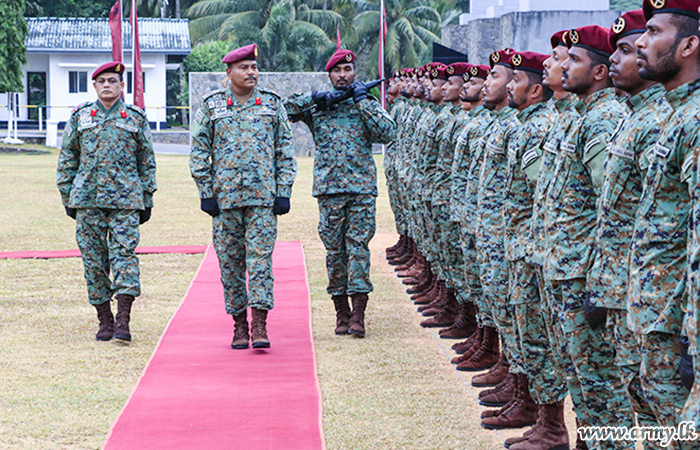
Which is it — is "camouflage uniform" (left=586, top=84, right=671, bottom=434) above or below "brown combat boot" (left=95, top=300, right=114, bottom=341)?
above

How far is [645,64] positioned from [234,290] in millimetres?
3970

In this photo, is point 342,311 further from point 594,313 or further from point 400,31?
point 400,31

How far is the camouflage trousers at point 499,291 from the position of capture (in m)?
4.85

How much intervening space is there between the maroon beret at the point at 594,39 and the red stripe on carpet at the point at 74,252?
7.63 meters

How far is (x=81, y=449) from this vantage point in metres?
4.36

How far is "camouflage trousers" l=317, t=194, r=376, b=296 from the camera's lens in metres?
6.84

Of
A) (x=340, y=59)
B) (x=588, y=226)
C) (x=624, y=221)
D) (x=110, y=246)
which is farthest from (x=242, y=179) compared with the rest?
(x=624, y=221)

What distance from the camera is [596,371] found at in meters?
3.54

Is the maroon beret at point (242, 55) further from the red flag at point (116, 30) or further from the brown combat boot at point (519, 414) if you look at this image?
the red flag at point (116, 30)

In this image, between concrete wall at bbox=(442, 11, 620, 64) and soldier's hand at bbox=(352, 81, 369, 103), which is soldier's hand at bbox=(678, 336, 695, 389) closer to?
soldier's hand at bbox=(352, 81, 369, 103)

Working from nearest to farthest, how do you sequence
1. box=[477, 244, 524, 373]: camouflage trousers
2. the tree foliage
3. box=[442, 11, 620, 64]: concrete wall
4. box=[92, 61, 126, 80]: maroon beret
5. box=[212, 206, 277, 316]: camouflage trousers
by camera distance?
box=[477, 244, 524, 373]: camouflage trousers → box=[212, 206, 277, 316]: camouflage trousers → box=[92, 61, 126, 80]: maroon beret → box=[442, 11, 620, 64]: concrete wall → the tree foliage

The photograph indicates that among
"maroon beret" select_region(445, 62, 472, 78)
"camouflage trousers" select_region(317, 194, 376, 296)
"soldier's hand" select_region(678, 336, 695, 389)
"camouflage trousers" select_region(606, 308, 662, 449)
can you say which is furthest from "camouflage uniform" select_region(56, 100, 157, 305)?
"soldier's hand" select_region(678, 336, 695, 389)

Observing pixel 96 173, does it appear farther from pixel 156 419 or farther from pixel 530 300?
pixel 530 300

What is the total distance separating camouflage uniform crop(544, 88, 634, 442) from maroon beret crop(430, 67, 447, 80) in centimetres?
399
